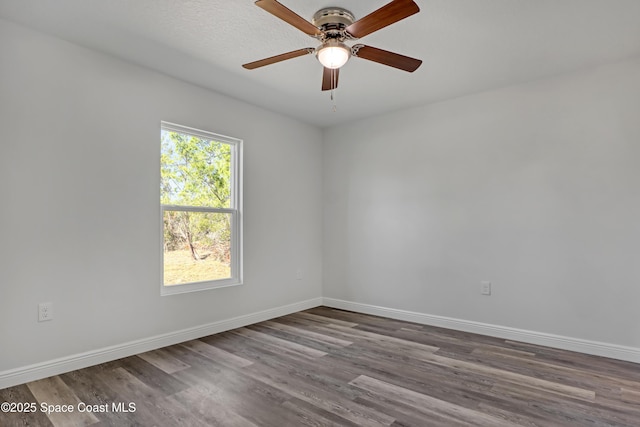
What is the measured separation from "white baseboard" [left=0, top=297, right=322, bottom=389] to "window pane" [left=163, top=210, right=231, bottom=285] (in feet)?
1.51

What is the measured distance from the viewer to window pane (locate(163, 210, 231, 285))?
3283 mm

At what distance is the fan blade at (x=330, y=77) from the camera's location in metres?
2.48

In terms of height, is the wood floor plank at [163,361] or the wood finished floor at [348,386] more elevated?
the wood floor plank at [163,361]

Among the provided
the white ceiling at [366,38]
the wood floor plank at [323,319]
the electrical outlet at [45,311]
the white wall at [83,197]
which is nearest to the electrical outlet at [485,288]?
the wood floor plank at [323,319]

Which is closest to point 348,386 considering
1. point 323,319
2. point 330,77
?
point 323,319

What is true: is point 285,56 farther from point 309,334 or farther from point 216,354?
point 309,334

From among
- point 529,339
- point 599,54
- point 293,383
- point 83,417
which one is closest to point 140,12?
point 83,417

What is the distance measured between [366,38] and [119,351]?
302 cm

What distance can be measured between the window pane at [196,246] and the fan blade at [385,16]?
2.24 m

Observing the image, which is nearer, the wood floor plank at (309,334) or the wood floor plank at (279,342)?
the wood floor plank at (279,342)

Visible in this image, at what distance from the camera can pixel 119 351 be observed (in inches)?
111

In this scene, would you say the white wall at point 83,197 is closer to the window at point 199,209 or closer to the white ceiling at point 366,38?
the window at point 199,209

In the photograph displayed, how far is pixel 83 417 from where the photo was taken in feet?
6.46

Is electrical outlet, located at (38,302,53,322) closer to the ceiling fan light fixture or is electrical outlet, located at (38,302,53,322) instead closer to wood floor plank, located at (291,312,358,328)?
wood floor plank, located at (291,312,358,328)
